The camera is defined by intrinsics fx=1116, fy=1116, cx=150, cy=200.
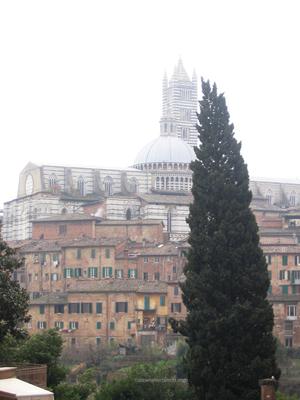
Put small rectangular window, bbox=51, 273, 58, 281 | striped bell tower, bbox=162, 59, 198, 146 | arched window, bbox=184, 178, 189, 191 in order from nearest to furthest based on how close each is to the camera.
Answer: small rectangular window, bbox=51, 273, 58, 281 → arched window, bbox=184, 178, 189, 191 → striped bell tower, bbox=162, 59, 198, 146

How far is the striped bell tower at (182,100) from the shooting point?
397ft

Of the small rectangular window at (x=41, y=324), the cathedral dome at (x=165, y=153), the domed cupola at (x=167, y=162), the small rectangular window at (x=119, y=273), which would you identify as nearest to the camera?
the small rectangular window at (x=41, y=324)

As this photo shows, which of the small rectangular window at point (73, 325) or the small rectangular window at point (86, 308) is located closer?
Result: the small rectangular window at point (86, 308)

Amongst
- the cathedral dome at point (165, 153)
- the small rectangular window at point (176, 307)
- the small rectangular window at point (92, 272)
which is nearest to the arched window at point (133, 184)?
the cathedral dome at point (165, 153)

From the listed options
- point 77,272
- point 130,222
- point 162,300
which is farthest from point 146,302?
point 130,222

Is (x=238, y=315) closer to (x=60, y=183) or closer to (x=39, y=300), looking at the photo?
(x=39, y=300)

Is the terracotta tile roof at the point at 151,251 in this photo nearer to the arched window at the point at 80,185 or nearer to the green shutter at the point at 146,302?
the green shutter at the point at 146,302

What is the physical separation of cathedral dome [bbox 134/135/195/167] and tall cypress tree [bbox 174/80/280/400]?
226ft

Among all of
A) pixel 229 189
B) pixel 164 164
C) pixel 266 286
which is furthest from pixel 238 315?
pixel 164 164

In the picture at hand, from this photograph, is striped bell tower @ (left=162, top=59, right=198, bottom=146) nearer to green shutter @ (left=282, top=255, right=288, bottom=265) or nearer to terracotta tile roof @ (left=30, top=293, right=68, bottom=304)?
terracotta tile roof @ (left=30, top=293, right=68, bottom=304)

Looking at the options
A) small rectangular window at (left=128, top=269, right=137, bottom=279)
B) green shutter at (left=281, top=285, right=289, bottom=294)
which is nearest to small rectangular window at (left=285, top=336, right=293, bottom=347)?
green shutter at (left=281, top=285, right=289, bottom=294)

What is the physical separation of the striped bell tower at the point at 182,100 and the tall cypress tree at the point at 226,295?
9223 centimetres

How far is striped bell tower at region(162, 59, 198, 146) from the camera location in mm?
121119

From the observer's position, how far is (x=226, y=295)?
88.1 feet
